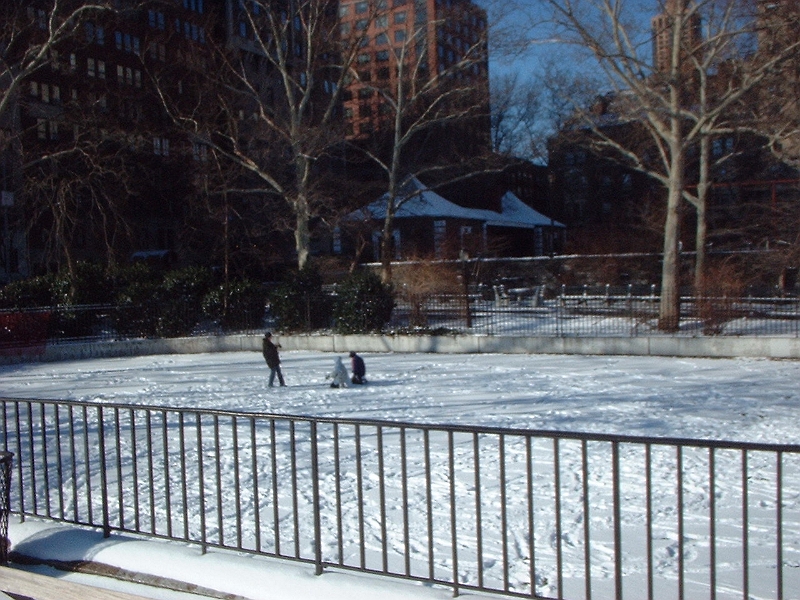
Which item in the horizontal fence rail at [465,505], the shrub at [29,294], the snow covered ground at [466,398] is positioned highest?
the shrub at [29,294]

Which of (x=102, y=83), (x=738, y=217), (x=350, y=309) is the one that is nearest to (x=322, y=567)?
(x=350, y=309)

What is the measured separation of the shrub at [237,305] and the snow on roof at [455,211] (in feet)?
50.0

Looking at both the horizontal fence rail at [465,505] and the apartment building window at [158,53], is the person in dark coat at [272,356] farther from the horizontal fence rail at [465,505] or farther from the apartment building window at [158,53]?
the apartment building window at [158,53]

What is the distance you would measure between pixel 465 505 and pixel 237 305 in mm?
18686

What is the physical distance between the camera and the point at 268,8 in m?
29.4

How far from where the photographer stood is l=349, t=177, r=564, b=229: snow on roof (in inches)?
1796

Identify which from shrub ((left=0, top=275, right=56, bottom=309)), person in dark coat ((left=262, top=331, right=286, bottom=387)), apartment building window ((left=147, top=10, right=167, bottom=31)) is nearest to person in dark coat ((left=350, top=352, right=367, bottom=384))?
person in dark coat ((left=262, top=331, right=286, bottom=387))

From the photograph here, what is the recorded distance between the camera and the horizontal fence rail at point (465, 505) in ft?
14.8

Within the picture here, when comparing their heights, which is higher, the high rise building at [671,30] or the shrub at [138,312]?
the high rise building at [671,30]

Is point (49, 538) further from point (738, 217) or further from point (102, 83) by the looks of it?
point (738, 217)

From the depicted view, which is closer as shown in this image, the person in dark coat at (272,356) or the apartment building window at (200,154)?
the person in dark coat at (272,356)

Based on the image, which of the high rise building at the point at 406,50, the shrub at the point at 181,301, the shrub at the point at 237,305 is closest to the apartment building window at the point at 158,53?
the high rise building at the point at 406,50

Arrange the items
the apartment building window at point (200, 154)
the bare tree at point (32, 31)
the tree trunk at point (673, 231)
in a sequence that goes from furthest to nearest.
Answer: the apartment building window at point (200, 154)
the bare tree at point (32, 31)
the tree trunk at point (673, 231)

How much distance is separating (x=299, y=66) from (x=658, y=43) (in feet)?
47.9
